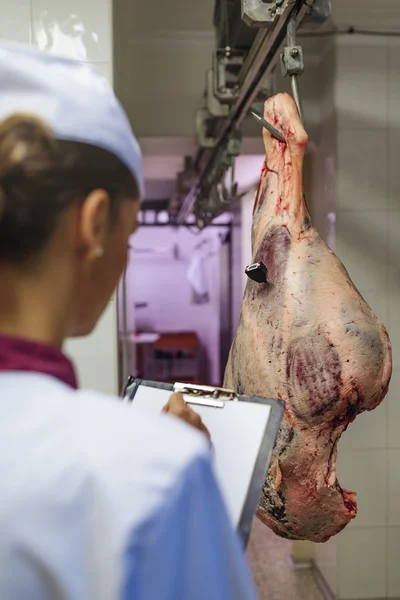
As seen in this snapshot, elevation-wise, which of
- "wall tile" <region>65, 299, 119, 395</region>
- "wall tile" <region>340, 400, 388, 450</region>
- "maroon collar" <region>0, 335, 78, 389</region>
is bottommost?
"wall tile" <region>340, 400, 388, 450</region>

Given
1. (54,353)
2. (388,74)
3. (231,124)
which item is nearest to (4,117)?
(54,353)

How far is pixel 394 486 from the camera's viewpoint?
2.19 metres

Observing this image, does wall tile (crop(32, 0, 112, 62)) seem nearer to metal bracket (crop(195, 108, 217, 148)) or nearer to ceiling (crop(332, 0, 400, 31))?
metal bracket (crop(195, 108, 217, 148))

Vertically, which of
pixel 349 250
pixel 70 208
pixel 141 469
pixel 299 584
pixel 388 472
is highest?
pixel 70 208

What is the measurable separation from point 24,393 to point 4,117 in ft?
0.72

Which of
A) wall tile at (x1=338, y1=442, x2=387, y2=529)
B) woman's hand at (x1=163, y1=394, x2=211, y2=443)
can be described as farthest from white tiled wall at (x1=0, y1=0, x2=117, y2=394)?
wall tile at (x1=338, y1=442, x2=387, y2=529)

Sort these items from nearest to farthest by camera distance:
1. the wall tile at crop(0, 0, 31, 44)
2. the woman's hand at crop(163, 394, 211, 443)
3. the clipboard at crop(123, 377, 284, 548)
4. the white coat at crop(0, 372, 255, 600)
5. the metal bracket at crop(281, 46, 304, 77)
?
the white coat at crop(0, 372, 255, 600) → the clipboard at crop(123, 377, 284, 548) → the woman's hand at crop(163, 394, 211, 443) → the metal bracket at crop(281, 46, 304, 77) → the wall tile at crop(0, 0, 31, 44)

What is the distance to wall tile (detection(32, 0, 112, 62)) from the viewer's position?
1.31 metres

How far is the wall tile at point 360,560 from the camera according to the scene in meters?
2.18

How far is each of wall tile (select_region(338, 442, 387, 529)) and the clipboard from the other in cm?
162

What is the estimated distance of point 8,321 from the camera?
1.55 ft

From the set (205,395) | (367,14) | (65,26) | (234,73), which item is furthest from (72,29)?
(367,14)

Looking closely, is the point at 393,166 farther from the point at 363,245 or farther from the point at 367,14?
the point at 367,14

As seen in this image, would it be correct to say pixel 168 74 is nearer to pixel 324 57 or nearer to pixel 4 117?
pixel 324 57
